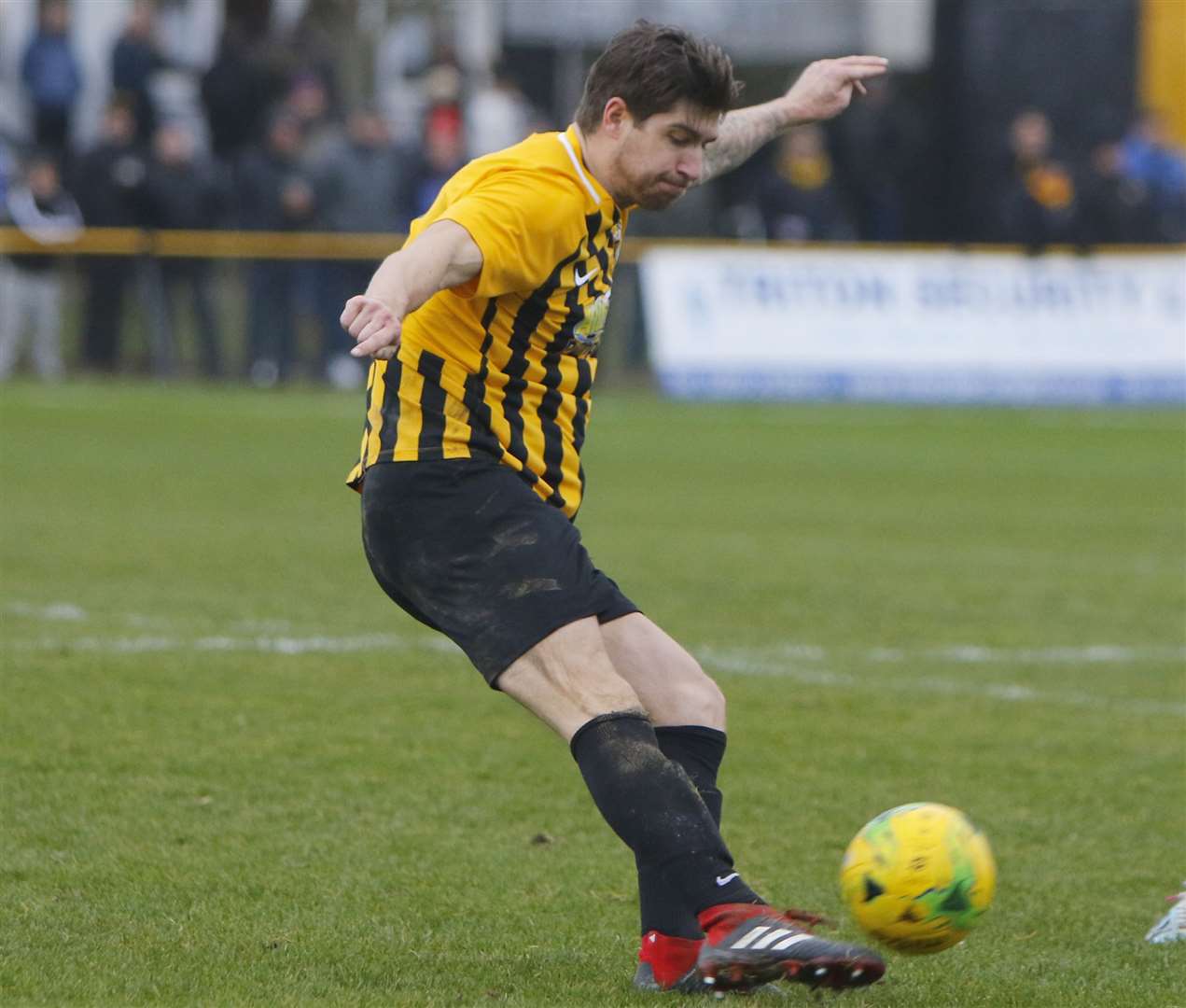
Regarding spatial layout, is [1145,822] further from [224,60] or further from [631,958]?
[224,60]

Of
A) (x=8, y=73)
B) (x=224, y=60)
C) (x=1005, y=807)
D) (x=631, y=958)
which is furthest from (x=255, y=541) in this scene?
(x=8, y=73)

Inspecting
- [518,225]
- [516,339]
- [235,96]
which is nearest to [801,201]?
[235,96]

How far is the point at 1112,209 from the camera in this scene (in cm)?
2262

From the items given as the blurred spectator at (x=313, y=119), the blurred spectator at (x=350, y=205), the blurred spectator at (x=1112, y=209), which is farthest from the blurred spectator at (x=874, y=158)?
the blurred spectator at (x=313, y=119)

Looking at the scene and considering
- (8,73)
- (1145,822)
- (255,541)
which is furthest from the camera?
(8,73)

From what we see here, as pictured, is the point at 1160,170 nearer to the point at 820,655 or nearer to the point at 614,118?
the point at 820,655

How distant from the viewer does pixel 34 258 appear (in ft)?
65.9

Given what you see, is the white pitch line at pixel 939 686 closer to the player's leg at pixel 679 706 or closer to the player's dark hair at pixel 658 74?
the player's leg at pixel 679 706

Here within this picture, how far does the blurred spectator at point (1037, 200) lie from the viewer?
2225 cm

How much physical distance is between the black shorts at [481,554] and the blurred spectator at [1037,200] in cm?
1783

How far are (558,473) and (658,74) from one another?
0.83 m

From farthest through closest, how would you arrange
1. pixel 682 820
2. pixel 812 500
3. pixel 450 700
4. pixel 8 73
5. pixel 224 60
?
pixel 8 73, pixel 224 60, pixel 812 500, pixel 450 700, pixel 682 820

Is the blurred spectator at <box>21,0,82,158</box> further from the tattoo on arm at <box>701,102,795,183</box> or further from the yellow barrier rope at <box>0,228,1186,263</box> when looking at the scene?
the tattoo on arm at <box>701,102,795,183</box>

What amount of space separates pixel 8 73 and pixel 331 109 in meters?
3.77
